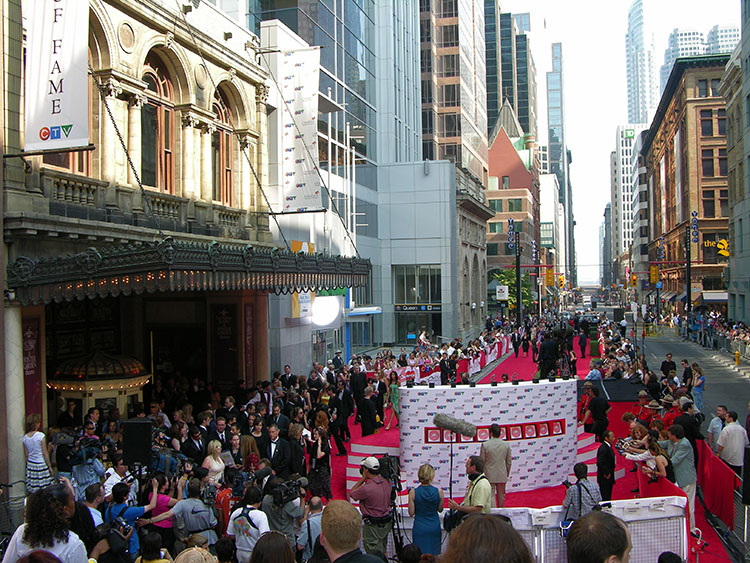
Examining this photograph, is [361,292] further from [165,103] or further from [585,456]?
[585,456]

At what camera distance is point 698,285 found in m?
72.2

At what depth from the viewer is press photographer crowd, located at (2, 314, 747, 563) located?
4602 mm

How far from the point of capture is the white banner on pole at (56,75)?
12.6 metres

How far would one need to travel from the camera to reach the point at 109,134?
16109 millimetres

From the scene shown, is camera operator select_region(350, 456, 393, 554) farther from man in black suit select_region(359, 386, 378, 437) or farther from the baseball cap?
man in black suit select_region(359, 386, 378, 437)

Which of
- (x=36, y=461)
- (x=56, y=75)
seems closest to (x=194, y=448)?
(x=36, y=461)

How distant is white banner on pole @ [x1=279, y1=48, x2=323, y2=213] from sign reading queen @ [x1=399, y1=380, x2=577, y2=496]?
38.7 ft

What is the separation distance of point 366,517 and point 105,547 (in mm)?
3032

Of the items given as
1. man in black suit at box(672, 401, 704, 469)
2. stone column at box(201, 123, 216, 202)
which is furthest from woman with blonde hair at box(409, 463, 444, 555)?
stone column at box(201, 123, 216, 202)

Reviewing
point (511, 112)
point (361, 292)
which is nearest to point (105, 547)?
point (361, 292)

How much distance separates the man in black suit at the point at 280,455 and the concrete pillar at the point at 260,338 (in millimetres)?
10936

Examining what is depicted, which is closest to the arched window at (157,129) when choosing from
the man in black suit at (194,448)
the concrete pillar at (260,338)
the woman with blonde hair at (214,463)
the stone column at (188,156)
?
the stone column at (188,156)

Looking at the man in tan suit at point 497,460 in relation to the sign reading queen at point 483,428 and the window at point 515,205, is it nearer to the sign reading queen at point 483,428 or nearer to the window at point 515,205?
the sign reading queen at point 483,428

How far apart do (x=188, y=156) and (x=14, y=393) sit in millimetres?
8957
